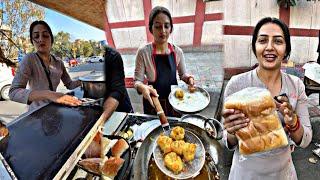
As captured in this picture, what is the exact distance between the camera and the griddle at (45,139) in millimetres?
886

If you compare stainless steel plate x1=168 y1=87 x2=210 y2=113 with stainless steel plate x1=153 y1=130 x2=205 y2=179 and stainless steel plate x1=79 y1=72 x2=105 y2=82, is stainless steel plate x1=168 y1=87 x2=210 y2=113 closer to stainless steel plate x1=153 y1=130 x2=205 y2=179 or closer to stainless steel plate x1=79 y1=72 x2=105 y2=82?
stainless steel plate x1=153 y1=130 x2=205 y2=179

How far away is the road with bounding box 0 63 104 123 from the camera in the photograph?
934 mm

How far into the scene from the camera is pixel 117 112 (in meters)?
1.72

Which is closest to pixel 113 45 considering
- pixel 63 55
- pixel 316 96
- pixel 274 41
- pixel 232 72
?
pixel 63 55

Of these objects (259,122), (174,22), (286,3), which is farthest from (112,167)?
(286,3)

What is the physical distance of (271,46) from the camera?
114 cm

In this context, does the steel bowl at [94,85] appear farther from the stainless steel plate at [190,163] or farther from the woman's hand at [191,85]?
the woman's hand at [191,85]

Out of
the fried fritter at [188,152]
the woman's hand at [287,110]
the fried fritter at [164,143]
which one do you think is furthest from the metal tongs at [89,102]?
the woman's hand at [287,110]

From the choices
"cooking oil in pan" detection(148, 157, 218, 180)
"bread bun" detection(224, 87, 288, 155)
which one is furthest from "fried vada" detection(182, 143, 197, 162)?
"bread bun" detection(224, 87, 288, 155)

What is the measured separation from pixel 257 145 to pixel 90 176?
0.80 metres

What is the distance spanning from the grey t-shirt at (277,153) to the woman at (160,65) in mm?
843

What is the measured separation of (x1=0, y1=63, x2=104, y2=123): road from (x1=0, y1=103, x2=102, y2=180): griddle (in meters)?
0.05

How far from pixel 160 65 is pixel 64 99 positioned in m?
1.08

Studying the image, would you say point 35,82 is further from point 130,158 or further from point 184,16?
point 184,16
